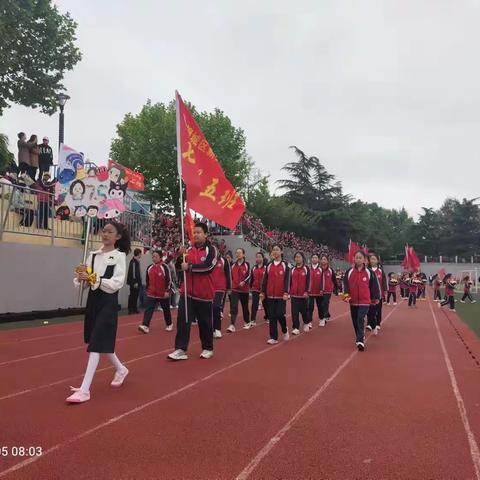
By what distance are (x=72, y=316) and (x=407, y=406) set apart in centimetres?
1126

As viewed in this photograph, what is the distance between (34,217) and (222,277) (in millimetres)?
5846

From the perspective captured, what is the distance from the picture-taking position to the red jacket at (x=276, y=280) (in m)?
10.4

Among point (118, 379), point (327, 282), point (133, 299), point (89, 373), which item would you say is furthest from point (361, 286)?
point (133, 299)

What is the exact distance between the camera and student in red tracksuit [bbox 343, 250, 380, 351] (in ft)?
32.3

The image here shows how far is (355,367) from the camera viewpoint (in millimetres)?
7887

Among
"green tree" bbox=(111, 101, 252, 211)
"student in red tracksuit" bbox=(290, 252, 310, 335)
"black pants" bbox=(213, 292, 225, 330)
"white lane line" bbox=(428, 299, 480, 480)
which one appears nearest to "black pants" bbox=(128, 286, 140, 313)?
"black pants" bbox=(213, 292, 225, 330)

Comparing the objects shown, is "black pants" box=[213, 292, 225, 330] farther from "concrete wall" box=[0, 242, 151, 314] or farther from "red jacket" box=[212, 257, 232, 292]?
"concrete wall" box=[0, 242, 151, 314]

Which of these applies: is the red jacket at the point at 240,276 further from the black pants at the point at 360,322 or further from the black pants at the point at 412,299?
the black pants at the point at 412,299

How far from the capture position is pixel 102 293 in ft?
18.9

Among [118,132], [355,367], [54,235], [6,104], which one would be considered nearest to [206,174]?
[355,367]

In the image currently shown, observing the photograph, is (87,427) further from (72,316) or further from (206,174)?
(72,316)

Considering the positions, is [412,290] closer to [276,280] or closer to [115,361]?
[276,280]

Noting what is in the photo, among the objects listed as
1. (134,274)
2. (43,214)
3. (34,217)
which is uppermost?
(43,214)

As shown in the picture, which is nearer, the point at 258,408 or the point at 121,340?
the point at 258,408
